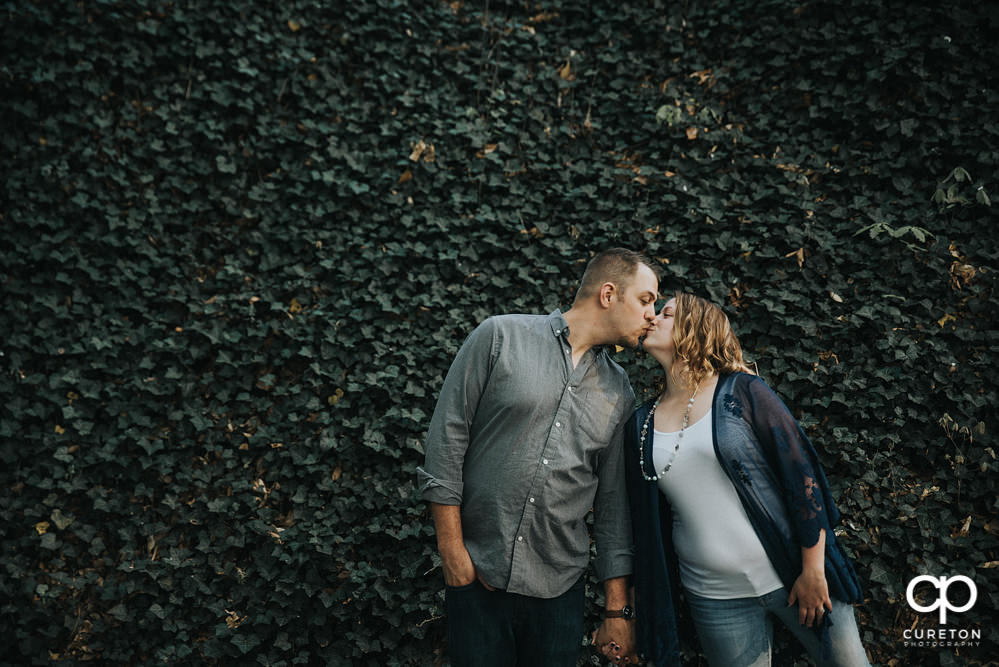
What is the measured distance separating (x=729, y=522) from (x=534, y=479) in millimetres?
685

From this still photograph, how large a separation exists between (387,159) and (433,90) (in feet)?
2.15

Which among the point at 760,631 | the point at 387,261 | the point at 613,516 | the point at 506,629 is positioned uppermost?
the point at 387,261

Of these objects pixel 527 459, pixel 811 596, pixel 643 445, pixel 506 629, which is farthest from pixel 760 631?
pixel 527 459

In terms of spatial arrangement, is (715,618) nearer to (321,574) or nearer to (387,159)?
(321,574)

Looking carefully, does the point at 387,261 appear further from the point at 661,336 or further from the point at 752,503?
the point at 752,503

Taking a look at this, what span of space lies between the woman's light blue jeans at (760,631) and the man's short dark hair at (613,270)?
116cm

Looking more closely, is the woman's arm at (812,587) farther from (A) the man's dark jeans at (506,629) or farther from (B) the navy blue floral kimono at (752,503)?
(A) the man's dark jeans at (506,629)

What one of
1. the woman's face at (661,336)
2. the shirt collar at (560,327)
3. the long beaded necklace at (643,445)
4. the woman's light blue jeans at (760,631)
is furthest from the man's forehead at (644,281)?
the woman's light blue jeans at (760,631)

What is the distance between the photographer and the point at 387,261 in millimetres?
3674

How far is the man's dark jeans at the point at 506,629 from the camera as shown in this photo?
6.74 ft

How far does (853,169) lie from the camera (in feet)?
12.2

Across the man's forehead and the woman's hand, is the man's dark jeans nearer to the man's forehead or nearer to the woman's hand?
the woman's hand

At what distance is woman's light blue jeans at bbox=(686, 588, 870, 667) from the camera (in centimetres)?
202

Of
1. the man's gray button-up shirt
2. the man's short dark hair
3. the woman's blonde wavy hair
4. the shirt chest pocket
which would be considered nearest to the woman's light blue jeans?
the man's gray button-up shirt
